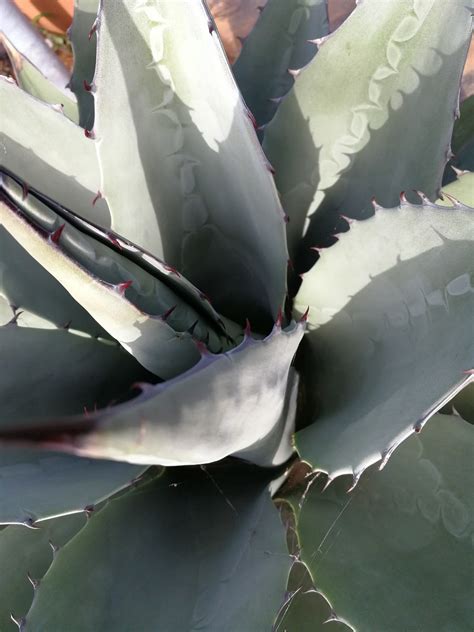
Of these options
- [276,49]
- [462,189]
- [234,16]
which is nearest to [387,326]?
[462,189]

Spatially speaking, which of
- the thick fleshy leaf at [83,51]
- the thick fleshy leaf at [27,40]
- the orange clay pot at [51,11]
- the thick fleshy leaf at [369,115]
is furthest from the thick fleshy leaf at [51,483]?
the orange clay pot at [51,11]

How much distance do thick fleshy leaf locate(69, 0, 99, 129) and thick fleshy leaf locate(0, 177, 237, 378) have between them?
1.44 ft

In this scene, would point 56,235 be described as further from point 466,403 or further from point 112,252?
point 466,403

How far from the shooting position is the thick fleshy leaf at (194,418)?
1.35 ft

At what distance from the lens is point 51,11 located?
71.1 inches

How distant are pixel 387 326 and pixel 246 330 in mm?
177

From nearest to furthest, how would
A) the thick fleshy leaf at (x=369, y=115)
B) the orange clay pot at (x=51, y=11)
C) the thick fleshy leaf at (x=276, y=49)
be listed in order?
the thick fleshy leaf at (x=369, y=115) → the thick fleshy leaf at (x=276, y=49) → the orange clay pot at (x=51, y=11)

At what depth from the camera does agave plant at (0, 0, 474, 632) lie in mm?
628

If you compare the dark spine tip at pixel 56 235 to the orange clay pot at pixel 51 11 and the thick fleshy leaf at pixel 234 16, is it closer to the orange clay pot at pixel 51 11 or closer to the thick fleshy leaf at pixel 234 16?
the thick fleshy leaf at pixel 234 16

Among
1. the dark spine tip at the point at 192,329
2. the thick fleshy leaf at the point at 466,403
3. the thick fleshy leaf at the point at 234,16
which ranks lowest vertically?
the thick fleshy leaf at the point at 466,403

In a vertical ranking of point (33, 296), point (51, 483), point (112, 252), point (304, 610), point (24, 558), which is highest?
point (112, 252)

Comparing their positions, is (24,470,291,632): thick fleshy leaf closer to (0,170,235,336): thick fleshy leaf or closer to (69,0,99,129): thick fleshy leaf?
(0,170,235,336): thick fleshy leaf

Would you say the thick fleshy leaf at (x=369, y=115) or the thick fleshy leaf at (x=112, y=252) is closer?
the thick fleshy leaf at (x=112, y=252)

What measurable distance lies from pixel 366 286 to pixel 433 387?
161mm
